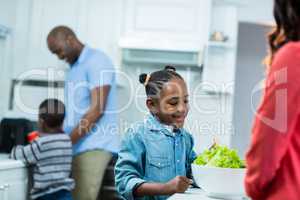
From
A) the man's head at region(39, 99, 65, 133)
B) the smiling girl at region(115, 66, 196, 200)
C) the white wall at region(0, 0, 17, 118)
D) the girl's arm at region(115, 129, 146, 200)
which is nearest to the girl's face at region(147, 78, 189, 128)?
the smiling girl at region(115, 66, 196, 200)

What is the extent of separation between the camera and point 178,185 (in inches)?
48.2

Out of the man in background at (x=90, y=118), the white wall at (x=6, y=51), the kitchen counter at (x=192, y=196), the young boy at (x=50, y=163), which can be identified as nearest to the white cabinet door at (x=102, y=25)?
the white wall at (x=6, y=51)

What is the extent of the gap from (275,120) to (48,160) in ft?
6.02

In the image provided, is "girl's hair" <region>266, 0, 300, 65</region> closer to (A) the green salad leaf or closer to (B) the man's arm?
Answer: (A) the green salad leaf

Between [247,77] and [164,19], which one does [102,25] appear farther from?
[247,77]

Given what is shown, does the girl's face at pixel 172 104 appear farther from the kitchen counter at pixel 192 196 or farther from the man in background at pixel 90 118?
the man in background at pixel 90 118

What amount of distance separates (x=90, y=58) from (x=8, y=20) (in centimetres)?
95

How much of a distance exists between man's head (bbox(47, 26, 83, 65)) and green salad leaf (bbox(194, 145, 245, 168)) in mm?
1538

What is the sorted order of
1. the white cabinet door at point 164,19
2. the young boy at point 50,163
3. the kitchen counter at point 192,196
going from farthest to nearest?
the white cabinet door at point 164,19 < the young boy at point 50,163 < the kitchen counter at point 192,196

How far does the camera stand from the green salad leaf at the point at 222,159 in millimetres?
1255

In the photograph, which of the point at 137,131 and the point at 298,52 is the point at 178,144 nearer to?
the point at 137,131

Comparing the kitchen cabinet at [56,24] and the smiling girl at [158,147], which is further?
the kitchen cabinet at [56,24]

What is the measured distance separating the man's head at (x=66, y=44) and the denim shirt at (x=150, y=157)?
4.29 feet

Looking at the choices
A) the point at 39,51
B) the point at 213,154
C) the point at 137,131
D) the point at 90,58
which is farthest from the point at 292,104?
the point at 39,51
